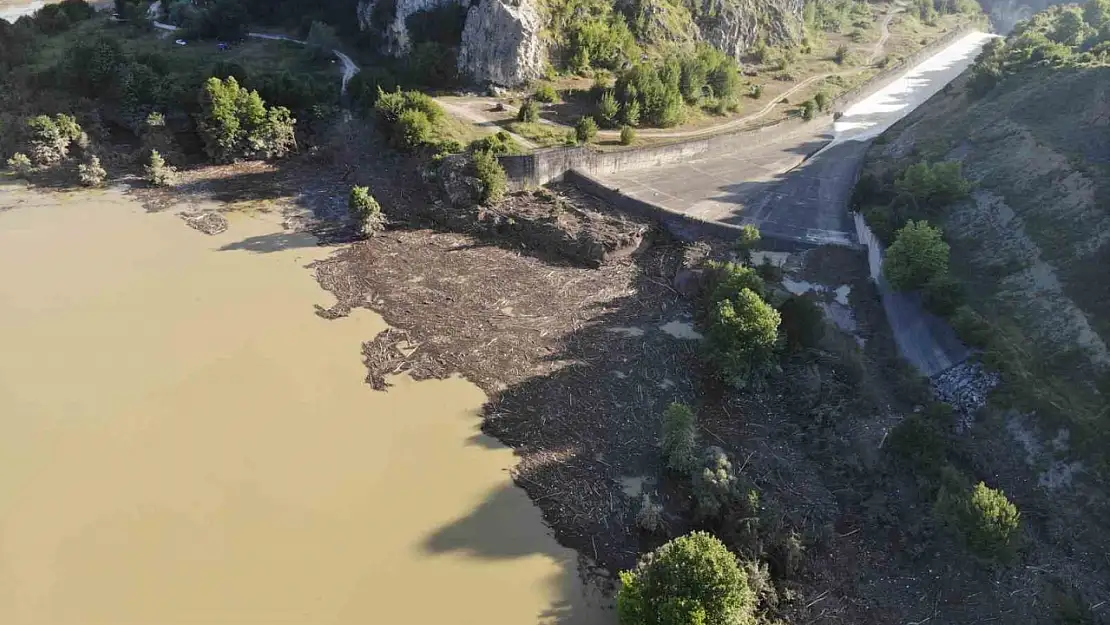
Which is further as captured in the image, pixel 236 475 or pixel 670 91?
pixel 670 91

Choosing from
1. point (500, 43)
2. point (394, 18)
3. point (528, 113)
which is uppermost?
point (394, 18)

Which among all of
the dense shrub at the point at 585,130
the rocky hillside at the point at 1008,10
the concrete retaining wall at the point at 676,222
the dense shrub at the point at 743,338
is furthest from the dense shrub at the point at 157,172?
the rocky hillside at the point at 1008,10

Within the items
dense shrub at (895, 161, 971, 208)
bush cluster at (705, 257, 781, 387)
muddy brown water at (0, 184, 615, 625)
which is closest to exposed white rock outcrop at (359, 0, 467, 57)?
muddy brown water at (0, 184, 615, 625)

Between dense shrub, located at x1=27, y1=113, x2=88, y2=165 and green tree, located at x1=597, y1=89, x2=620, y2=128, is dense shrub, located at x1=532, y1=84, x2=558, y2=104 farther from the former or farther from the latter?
dense shrub, located at x1=27, y1=113, x2=88, y2=165

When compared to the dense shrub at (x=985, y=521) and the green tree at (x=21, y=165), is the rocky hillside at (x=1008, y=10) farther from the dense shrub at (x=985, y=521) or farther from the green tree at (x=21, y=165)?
the green tree at (x=21, y=165)

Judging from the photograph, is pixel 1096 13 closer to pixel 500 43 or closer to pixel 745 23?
pixel 745 23

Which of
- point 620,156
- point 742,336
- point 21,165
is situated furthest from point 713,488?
point 21,165

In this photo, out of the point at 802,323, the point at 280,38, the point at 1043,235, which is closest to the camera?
the point at 802,323
